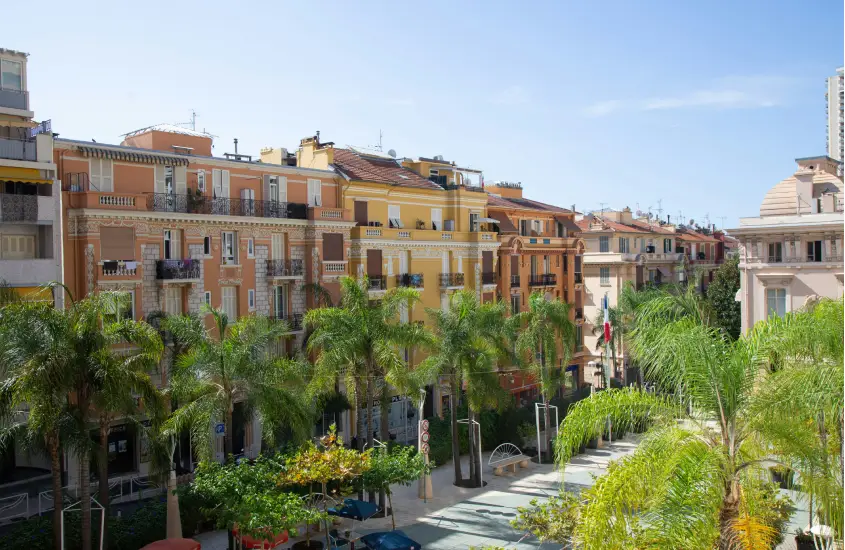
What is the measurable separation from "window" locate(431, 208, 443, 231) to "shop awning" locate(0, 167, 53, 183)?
74.1 feet

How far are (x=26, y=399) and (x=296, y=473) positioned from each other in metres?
7.04

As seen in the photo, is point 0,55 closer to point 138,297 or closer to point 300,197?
point 138,297

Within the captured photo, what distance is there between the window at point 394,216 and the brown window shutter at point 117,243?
50.8 feet

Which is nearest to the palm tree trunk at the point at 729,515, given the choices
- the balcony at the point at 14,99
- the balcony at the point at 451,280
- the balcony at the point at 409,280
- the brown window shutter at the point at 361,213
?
the balcony at the point at 14,99

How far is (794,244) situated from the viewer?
4175 centimetres

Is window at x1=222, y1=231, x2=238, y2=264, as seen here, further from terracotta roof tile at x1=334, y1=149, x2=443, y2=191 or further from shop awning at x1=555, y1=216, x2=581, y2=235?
shop awning at x1=555, y1=216, x2=581, y2=235

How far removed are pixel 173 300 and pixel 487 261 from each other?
20.9 m

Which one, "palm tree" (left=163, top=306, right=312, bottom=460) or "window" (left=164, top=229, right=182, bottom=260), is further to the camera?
"window" (left=164, top=229, right=182, bottom=260)

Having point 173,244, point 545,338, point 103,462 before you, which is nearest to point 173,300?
point 173,244

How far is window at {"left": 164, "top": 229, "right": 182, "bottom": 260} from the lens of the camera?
108 ft

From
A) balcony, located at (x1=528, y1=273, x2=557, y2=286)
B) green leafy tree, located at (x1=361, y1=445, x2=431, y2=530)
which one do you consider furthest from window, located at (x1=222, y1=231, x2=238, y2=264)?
balcony, located at (x1=528, y1=273, x2=557, y2=286)

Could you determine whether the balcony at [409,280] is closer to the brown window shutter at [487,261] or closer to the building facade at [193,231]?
the building facade at [193,231]

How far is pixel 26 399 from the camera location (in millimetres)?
18375

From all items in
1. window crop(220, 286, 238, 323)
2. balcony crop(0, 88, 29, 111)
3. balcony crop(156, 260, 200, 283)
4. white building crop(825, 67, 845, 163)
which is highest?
white building crop(825, 67, 845, 163)
